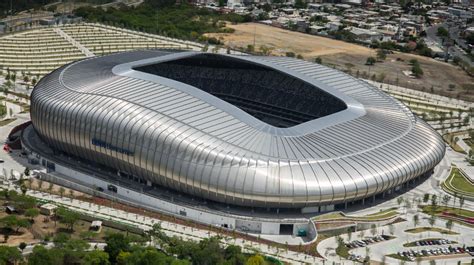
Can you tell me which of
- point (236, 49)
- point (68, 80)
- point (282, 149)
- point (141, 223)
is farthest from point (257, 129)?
point (236, 49)

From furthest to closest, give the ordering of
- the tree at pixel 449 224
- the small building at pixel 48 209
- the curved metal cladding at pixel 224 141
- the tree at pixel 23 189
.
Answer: the tree at pixel 23 189 → the tree at pixel 449 224 → the small building at pixel 48 209 → the curved metal cladding at pixel 224 141

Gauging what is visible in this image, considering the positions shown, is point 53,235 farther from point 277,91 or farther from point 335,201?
point 277,91

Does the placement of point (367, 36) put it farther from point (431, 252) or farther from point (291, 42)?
point (431, 252)

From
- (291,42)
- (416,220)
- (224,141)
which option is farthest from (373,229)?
(291,42)

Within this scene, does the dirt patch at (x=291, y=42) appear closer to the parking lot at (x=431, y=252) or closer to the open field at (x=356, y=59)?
the open field at (x=356, y=59)

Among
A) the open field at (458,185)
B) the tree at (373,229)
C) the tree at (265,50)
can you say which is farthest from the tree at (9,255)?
the tree at (265,50)
